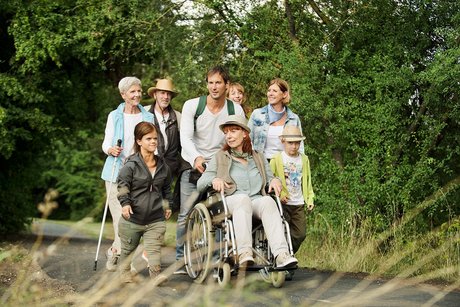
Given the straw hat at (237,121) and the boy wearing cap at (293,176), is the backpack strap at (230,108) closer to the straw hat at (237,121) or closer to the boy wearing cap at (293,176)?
the boy wearing cap at (293,176)

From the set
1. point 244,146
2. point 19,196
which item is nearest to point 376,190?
point 244,146

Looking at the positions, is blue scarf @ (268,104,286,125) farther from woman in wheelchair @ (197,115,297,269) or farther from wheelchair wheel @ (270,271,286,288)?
wheelchair wheel @ (270,271,286,288)

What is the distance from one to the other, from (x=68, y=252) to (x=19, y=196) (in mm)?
7096

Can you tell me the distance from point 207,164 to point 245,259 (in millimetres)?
1437

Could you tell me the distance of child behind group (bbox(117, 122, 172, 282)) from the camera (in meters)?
8.51

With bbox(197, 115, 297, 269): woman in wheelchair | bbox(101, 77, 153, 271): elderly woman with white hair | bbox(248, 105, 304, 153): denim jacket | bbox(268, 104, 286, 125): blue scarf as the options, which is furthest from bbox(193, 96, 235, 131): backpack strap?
bbox(101, 77, 153, 271): elderly woman with white hair

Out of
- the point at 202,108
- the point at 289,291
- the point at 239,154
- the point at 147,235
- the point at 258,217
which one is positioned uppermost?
the point at 202,108

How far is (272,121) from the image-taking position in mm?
9438

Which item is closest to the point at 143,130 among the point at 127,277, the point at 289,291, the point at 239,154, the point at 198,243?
the point at 239,154

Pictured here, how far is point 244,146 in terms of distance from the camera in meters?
8.64

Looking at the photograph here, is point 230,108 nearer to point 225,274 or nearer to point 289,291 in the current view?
point 225,274

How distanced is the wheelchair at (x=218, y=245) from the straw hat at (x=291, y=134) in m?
0.93

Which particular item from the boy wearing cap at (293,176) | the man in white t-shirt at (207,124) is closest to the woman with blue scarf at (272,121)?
the boy wearing cap at (293,176)

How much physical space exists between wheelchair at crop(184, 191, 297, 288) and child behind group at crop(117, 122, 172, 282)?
1.09 feet
